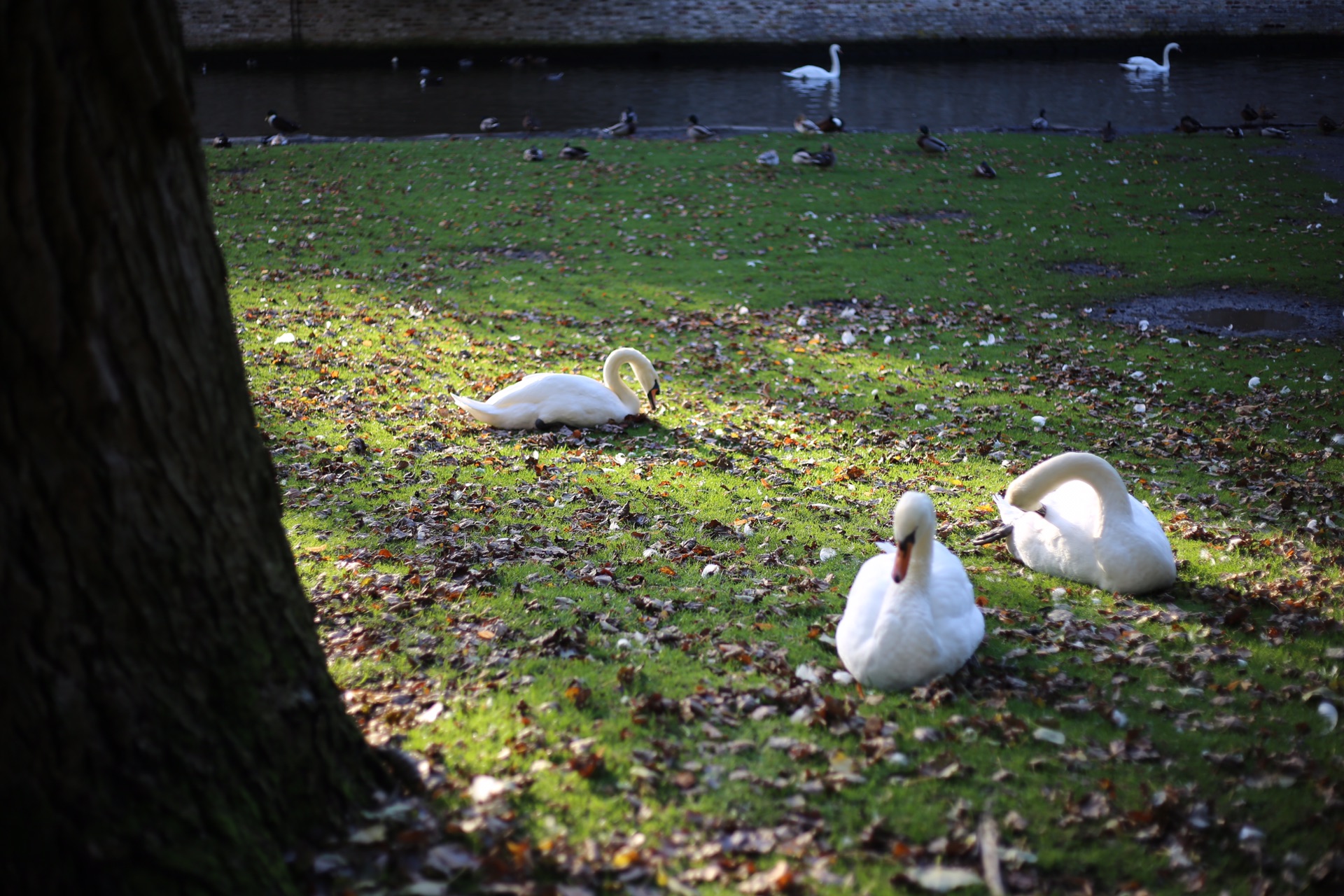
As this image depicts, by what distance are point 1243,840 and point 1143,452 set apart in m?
6.31

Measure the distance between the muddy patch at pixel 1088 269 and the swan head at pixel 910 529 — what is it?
12.7 meters

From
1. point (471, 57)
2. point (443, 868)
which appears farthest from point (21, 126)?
point (471, 57)

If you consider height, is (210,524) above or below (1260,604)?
above

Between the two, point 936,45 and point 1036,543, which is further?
point 936,45

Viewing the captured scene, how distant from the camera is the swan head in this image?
526 centimetres

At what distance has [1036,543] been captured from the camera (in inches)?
282

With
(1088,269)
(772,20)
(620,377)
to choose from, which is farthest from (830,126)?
(772,20)

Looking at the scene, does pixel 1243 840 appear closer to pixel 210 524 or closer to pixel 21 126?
pixel 210 524

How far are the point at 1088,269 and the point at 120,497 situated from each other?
54.7 feet

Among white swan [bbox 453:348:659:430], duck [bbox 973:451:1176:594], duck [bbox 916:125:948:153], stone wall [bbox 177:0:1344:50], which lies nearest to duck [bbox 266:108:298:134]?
duck [bbox 916:125:948:153]

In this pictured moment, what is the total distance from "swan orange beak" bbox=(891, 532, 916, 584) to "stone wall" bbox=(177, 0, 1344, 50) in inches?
1750

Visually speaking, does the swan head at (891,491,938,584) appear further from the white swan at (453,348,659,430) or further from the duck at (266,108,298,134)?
the duck at (266,108,298,134)

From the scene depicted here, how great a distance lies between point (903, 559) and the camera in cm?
527

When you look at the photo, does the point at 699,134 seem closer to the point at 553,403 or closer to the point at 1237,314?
the point at 1237,314
